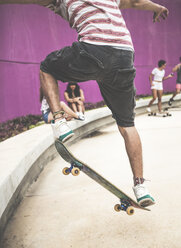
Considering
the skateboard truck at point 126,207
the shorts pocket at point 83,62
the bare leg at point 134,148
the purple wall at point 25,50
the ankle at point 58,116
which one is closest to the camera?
the shorts pocket at point 83,62

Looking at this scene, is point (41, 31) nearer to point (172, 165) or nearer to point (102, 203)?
point (172, 165)

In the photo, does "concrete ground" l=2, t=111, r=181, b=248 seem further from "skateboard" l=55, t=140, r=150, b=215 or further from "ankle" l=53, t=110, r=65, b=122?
"ankle" l=53, t=110, r=65, b=122

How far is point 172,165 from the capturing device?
339 cm

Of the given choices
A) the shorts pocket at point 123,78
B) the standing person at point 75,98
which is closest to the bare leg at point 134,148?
the shorts pocket at point 123,78

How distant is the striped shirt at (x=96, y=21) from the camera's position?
1.75m

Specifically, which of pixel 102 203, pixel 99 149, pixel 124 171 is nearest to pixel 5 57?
pixel 99 149

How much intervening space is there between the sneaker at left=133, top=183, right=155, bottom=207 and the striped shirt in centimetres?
108

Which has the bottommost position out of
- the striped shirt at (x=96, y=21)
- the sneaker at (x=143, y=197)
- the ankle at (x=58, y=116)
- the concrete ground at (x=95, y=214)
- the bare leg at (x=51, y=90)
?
the concrete ground at (x=95, y=214)

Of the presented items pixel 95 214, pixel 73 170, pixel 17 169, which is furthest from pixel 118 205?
pixel 17 169

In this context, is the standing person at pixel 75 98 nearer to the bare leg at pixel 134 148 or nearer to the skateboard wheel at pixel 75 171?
the bare leg at pixel 134 148

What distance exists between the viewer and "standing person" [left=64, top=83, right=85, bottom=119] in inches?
265

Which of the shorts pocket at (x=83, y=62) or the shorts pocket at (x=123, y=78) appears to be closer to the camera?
the shorts pocket at (x=83, y=62)

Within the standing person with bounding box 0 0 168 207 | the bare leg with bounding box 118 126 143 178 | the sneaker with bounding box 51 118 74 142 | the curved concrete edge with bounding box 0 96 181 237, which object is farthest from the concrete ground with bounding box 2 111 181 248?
the sneaker with bounding box 51 118 74 142

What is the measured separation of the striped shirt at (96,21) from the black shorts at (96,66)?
0.18 feet
